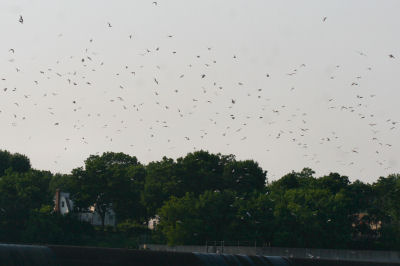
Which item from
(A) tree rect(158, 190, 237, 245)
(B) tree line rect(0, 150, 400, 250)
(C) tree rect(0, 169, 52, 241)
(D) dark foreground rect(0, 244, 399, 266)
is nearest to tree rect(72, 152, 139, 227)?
(B) tree line rect(0, 150, 400, 250)

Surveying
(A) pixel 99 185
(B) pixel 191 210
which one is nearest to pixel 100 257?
(B) pixel 191 210

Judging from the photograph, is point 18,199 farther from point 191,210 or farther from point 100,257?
point 100,257

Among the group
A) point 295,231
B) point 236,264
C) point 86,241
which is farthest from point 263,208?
point 236,264

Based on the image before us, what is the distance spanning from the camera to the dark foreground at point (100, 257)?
4622cm

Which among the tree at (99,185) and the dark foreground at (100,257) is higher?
the tree at (99,185)

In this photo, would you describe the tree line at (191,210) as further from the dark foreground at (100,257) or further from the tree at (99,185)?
the dark foreground at (100,257)

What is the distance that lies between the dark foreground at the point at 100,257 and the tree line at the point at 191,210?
63719 millimetres

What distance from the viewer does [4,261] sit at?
45062mm

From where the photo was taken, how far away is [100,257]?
165ft

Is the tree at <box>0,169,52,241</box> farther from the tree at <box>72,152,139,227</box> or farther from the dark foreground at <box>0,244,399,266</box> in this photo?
the dark foreground at <box>0,244,399,266</box>

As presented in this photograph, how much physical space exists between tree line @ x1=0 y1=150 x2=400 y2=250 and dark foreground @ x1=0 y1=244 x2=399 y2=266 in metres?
63.7

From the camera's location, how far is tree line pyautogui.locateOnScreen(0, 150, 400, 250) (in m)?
129

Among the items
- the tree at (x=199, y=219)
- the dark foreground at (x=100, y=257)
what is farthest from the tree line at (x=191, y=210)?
the dark foreground at (x=100, y=257)

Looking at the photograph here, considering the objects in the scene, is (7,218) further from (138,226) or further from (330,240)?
(330,240)
